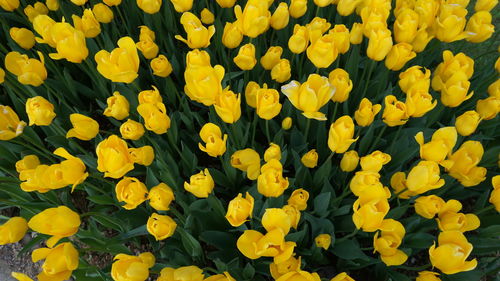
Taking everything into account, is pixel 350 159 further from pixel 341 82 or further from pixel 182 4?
pixel 182 4

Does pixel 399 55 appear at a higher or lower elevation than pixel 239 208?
higher

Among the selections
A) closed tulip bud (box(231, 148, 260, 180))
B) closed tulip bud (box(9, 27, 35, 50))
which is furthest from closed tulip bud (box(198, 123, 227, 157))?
closed tulip bud (box(9, 27, 35, 50))

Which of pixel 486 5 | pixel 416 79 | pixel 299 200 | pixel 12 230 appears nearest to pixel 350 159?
pixel 299 200

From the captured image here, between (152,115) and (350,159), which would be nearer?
Result: (152,115)

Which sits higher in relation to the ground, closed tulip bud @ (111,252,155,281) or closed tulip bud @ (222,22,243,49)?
closed tulip bud @ (222,22,243,49)

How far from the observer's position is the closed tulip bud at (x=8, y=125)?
1468 mm

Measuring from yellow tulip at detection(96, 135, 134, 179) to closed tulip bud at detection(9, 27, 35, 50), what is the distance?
3.22ft

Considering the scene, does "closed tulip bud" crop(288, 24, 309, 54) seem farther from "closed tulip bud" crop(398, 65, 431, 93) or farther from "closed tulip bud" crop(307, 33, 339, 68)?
"closed tulip bud" crop(398, 65, 431, 93)

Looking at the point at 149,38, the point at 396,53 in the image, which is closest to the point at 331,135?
the point at 396,53

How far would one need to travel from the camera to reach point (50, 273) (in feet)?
3.81

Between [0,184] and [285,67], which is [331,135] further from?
[0,184]

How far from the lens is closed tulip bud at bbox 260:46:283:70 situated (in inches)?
63.6

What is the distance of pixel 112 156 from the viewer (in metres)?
1.21

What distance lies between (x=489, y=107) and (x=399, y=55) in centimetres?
41
